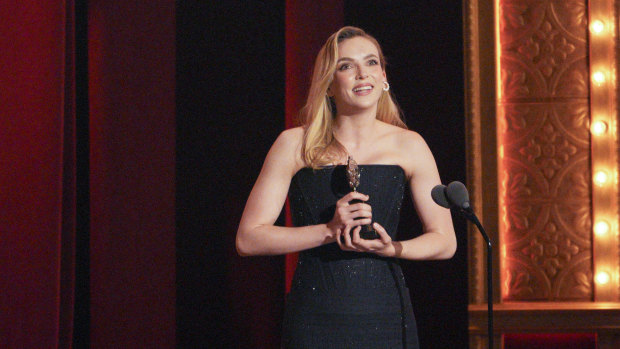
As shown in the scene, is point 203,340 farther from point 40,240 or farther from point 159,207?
point 40,240

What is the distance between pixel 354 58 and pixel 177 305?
4.50 feet

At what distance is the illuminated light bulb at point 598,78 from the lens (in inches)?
130

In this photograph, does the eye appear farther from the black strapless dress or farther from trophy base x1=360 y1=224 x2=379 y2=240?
trophy base x1=360 y1=224 x2=379 y2=240

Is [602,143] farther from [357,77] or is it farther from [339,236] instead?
[339,236]

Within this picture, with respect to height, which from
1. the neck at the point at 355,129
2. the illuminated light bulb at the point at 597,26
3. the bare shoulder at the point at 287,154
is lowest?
the bare shoulder at the point at 287,154

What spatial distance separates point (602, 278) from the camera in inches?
129

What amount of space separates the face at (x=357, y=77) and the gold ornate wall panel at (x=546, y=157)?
1423 mm

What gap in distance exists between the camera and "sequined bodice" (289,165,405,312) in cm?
190

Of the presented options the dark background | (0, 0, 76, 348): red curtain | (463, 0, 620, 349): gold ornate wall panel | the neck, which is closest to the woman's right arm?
the neck

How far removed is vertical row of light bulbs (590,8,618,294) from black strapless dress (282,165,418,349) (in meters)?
1.69

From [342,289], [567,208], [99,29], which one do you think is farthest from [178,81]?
[567,208]

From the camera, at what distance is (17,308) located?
267 cm

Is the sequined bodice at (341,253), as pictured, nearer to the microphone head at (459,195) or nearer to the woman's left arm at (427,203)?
the woman's left arm at (427,203)

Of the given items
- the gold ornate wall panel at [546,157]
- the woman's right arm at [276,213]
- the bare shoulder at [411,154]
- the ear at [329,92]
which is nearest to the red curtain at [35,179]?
the woman's right arm at [276,213]
